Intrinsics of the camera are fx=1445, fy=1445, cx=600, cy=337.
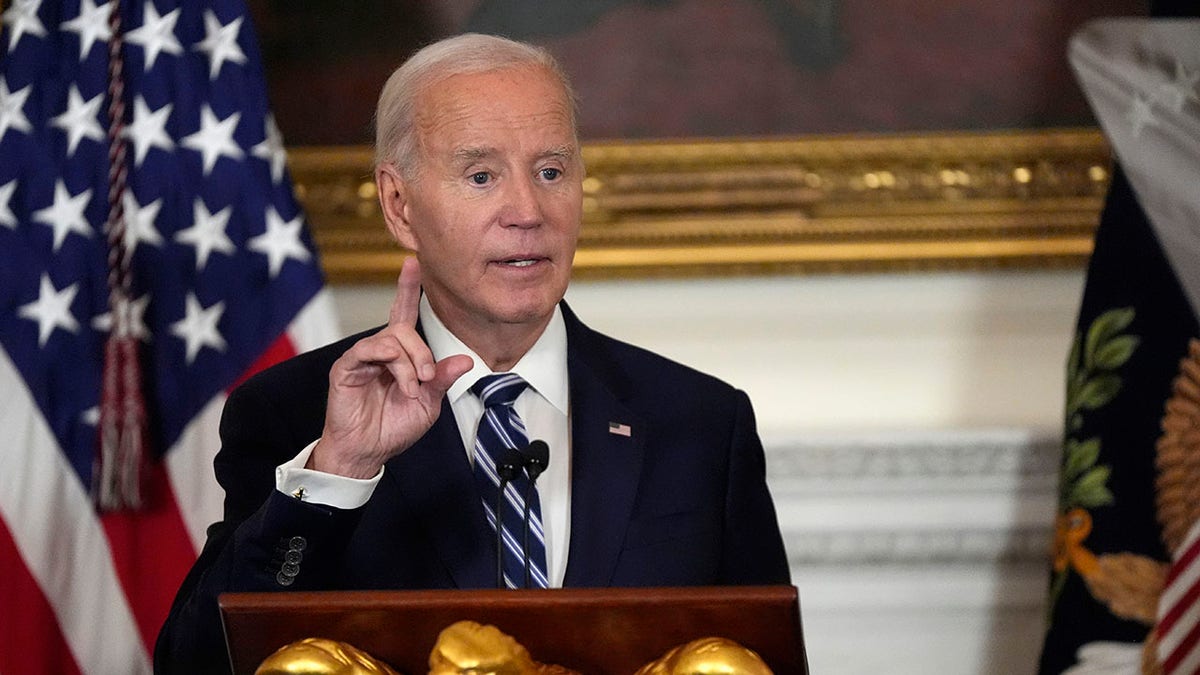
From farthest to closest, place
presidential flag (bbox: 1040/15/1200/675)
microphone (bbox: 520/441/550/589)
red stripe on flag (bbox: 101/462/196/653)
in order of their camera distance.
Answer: red stripe on flag (bbox: 101/462/196/653) → presidential flag (bbox: 1040/15/1200/675) → microphone (bbox: 520/441/550/589)

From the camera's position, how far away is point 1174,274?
2955 mm

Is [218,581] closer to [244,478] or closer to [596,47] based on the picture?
[244,478]

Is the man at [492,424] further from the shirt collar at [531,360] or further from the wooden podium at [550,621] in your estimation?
the wooden podium at [550,621]

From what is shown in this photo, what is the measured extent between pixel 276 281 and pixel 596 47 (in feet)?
3.25

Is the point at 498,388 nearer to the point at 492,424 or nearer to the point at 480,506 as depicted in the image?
the point at 492,424

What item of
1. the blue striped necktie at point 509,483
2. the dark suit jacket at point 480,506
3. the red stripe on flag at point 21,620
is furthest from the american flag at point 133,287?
the blue striped necktie at point 509,483

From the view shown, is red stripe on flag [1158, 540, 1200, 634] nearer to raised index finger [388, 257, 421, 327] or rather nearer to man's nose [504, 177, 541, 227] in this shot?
man's nose [504, 177, 541, 227]

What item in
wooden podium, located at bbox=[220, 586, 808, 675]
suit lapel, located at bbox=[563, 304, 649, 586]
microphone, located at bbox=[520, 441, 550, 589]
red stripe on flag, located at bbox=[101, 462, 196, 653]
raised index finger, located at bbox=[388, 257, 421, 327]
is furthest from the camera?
red stripe on flag, located at bbox=[101, 462, 196, 653]

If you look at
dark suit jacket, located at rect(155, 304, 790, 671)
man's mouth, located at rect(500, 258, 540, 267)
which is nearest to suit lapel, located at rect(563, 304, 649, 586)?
dark suit jacket, located at rect(155, 304, 790, 671)

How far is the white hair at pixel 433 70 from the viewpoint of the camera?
2184 mm

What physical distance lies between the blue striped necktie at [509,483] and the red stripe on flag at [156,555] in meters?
1.14

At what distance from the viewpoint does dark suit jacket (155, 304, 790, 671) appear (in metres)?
1.92

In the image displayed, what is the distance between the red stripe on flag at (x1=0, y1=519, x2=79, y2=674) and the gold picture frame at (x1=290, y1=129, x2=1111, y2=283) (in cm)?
105

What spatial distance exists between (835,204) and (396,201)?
152cm
